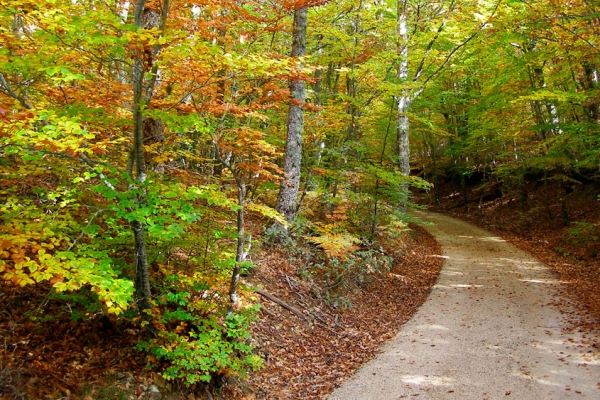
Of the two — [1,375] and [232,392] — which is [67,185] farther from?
[232,392]

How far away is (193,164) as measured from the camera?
40.9 feet

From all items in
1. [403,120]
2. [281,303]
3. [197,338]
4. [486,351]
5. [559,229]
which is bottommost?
[486,351]

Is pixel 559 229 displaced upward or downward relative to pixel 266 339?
upward

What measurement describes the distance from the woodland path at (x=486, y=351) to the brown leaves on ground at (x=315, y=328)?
360 millimetres

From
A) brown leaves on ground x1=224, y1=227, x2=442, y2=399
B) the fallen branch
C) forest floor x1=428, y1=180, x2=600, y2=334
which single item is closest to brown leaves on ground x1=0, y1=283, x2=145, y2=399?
brown leaves on ground x1=224, y1=227, x2=442, y2=399

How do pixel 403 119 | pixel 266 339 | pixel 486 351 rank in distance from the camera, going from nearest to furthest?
pixel 266 339 < pixel 486 351 < pixel 403 119

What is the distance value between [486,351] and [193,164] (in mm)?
9689

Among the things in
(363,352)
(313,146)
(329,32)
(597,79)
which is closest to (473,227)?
(597,79)

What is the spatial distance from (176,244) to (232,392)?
84.8 inches

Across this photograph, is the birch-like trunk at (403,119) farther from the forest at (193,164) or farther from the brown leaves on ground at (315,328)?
the brown leaves on ground at (315,328)

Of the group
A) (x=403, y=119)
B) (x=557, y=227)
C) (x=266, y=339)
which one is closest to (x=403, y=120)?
(x=403, y=119)

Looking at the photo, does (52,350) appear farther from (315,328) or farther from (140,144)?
(315,328)

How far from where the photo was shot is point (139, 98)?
438 cm

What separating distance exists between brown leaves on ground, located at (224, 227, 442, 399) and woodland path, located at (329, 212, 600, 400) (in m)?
0.36
